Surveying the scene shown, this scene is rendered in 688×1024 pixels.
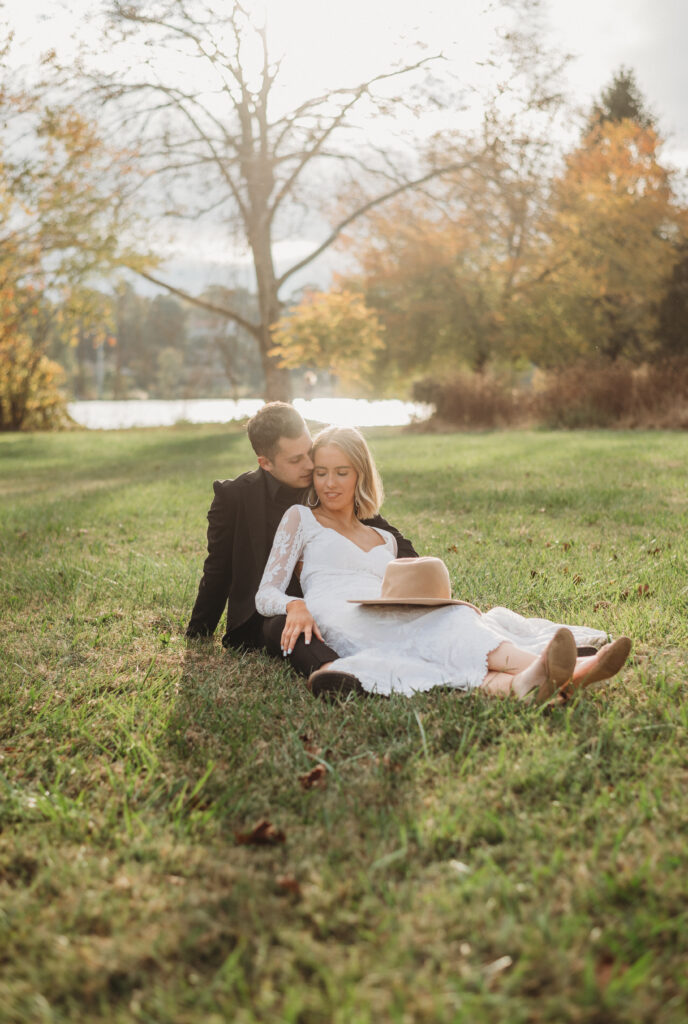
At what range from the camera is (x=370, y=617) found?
339 centimetres

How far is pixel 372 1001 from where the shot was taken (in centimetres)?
161

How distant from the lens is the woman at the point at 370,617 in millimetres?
2986

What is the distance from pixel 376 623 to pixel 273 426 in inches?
43.8

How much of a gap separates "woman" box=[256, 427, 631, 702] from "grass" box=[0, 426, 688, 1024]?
0.14 metres

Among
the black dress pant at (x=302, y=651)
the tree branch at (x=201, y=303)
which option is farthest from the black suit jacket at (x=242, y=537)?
the tree branch at (x=201, y=303)

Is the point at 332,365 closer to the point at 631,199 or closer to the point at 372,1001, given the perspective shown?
the point at 631,199

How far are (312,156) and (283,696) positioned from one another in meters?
21.2

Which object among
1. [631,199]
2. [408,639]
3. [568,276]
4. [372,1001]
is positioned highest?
[631,199]

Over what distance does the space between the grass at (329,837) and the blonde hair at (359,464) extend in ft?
3.05

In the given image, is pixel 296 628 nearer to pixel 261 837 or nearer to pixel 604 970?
pixel 261 837

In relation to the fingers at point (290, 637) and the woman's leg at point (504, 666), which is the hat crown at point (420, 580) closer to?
the woman's leg at point (504, 666)

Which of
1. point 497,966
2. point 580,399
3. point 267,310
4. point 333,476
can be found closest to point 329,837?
point 497,966

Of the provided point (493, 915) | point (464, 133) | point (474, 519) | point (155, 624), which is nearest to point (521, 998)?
point (493, 915)

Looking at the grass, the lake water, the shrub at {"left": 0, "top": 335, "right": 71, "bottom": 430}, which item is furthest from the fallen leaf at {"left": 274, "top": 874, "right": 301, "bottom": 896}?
the shrub at {"left": 0, "top": 335, "right": 71, "bottom": 430}
